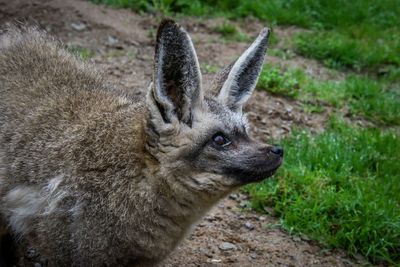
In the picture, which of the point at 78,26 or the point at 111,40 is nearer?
the point at 111,40

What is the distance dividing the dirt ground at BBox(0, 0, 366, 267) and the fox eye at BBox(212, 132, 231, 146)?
1158 millimetres

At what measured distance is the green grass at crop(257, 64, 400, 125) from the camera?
7.21 meters

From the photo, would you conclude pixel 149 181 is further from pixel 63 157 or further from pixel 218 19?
pixel 218 19

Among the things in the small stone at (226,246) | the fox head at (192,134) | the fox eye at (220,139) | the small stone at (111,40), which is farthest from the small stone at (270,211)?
the small stone at (111,40)

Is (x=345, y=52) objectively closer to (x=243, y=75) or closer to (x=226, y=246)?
(x=226, y=246)

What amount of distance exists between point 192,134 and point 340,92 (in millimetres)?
4272

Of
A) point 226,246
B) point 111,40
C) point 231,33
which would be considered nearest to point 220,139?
point 226,246

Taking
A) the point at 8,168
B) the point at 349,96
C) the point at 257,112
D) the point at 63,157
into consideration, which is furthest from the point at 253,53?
the point at 349,96

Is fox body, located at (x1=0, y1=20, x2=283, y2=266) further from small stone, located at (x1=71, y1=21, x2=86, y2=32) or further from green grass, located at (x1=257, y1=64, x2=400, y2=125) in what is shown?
small stone, located at (x1=71, y1=21, x2=86, y2=32)

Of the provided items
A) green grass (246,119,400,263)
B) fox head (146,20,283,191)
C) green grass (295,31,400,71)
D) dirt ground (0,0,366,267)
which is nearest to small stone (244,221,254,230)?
dirt ground (0,0,366,267)

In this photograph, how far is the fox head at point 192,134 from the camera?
11.9 ft

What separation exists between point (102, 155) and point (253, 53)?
46.2 inches

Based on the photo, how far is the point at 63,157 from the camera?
3754mm

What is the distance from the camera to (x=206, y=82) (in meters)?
5.46
